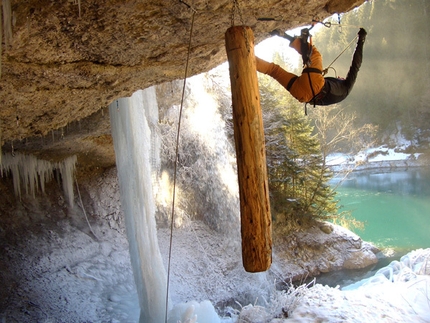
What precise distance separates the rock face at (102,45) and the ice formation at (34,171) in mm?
2511

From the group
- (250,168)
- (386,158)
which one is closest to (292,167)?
(250,168)

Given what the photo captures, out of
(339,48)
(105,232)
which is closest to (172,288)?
(105,232)

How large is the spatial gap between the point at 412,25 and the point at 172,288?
33129mm

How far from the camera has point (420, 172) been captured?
22.9 metres

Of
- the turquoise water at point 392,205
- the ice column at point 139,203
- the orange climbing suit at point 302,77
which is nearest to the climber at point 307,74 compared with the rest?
the orange climbing suit at point 302,77

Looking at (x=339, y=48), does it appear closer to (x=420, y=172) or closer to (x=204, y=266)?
(x=420, y=172)

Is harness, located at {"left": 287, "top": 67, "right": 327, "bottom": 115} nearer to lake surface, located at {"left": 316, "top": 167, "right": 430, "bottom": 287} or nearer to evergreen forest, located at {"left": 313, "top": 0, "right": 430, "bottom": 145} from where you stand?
lake surface, located at {"left": 316, "top": 167, "right": 430, "bottom": 287}

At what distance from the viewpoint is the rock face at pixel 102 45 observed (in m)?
2.45

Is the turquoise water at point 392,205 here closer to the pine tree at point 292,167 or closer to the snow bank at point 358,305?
the pine tree at point 292,167

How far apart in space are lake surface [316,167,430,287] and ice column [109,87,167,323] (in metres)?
→ 6.27

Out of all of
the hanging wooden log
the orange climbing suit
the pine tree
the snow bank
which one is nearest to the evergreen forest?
the pine tree

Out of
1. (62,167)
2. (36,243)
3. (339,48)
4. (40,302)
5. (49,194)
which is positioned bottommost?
(40,302)

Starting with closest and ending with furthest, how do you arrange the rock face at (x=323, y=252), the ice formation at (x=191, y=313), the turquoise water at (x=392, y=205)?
the ice formation at (x=191, y=313), the rock face at (x=323, y=252), the turquoise water at (x=392, y=205)

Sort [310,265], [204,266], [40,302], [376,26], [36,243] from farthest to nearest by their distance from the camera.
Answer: [376,26] → [310,265] → [204,266] → [36,243] → [40,302]
